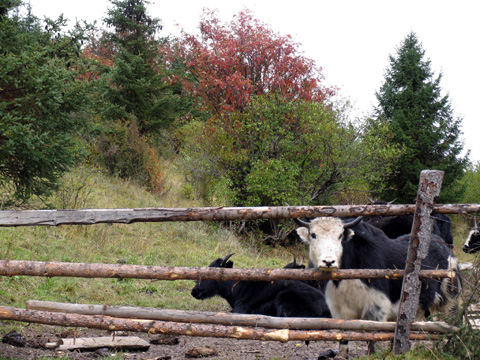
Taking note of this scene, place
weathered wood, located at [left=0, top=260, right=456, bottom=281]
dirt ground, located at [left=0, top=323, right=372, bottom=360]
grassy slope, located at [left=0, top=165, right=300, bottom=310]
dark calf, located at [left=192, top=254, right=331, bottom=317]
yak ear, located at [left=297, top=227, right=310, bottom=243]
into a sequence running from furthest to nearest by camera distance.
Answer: grassy slope, located at [left=0, top=165, right=300, bottom=310]
dark calf, located at [left=192, top=254, right=331, bottom=317]
yak ear, located at [left=297, top=227, right=310, bottom=243]
dirt ground, located at [left=0, top=323, right=372, bottom=360]
weathered wood, located at [left=0, top=260, right=456, bottom=281]

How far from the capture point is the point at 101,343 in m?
5.55

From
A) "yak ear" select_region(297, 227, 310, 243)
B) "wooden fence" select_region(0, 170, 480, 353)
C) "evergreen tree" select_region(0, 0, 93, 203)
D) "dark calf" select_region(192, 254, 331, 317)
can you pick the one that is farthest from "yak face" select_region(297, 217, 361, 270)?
"evergreen tree" select_region(0, 0, 93, 203)

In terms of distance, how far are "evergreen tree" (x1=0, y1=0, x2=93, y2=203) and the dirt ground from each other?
307 centimetres

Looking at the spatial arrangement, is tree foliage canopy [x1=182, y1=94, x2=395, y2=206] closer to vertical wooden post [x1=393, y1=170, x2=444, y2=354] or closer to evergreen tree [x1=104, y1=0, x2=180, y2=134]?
evergreen tree [x1=104, y1=0, x2=180, y2=134]

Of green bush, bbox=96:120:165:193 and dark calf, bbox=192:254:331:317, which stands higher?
green bush, bbox=96:120:165:193

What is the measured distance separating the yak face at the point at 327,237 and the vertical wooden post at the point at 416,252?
2.19ft

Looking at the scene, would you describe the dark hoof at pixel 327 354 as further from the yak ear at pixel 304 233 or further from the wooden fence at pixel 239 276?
the yak ear at pixel 304 233

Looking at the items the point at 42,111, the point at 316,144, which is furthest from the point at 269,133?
the point at 42,111

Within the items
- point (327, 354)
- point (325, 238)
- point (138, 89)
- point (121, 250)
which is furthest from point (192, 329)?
point (138, 89)

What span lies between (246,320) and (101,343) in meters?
1.92

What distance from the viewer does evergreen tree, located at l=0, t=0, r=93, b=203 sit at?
7719mm

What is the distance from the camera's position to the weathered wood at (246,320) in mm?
4685

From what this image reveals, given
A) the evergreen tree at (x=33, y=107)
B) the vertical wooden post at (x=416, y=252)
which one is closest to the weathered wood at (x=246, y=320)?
the vertical wooden post at (x=416, y=252)

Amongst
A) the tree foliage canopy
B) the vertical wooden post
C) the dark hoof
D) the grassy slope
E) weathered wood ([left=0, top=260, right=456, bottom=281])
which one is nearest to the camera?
the vertical wooden post
